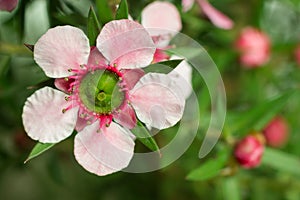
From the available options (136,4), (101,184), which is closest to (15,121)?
(101,184)

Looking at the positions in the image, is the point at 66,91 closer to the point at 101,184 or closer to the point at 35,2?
the point at 35,2

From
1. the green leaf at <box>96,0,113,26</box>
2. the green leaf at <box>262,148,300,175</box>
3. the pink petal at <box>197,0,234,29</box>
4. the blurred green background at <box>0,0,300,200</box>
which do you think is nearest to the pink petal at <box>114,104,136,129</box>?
the green leaf at <box>96,0,113,26</box>

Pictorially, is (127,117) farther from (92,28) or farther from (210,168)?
(210,168)

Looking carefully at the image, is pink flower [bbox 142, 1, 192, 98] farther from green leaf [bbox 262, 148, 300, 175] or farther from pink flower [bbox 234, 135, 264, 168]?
green leaf [bbox 262, 148, 300, 175]

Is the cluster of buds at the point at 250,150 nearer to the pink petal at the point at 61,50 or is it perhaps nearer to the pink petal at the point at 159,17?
the pink petal at the point at 159,17

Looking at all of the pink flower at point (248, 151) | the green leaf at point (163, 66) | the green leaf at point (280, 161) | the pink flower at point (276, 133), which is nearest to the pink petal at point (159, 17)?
the green leaf at point (163, 66)

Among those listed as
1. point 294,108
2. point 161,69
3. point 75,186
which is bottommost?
point 75,186
